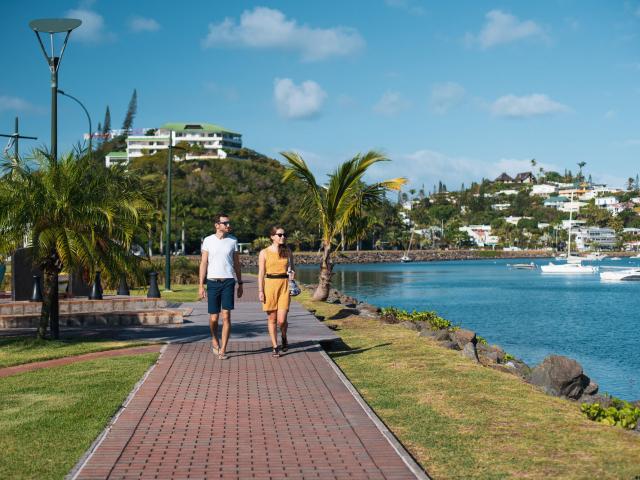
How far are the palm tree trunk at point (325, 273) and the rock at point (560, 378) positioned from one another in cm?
1199

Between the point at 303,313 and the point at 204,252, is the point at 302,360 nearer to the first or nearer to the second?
the point at 204,252

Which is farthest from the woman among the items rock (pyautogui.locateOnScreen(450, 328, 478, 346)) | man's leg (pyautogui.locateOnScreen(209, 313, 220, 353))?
rock (pyautogui.locateOnScreen(450, 328, 478, 346))

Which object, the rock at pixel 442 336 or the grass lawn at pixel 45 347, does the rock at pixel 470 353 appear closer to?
the rock at pixel 442 336

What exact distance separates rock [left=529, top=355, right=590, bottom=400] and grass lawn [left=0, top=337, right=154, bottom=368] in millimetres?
6474

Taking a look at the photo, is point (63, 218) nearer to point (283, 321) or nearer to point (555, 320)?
point (283, 321)

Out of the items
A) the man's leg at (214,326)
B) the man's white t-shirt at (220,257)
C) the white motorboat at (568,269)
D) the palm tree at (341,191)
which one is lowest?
the white motorboat at (568,269)

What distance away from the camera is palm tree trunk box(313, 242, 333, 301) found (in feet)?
76.7

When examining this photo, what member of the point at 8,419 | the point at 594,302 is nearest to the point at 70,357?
the point at 8,419

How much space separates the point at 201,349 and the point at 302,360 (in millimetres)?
2003

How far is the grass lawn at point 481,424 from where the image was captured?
6367mm

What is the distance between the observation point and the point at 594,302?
160 ft

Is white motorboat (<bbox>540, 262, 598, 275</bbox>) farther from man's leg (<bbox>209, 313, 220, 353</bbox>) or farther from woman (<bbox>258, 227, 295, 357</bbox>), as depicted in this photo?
man's leg (<bbox>209, 313, 220, 353</bbox>)

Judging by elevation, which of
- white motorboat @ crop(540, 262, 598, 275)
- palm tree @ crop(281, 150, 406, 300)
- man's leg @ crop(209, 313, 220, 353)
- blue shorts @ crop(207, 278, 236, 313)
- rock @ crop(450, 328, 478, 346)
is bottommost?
white motorboat @ crop(540, 262, 598, 275)

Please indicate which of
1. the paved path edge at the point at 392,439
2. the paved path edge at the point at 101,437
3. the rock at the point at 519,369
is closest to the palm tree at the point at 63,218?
the paved path edge at the point at 101,437
